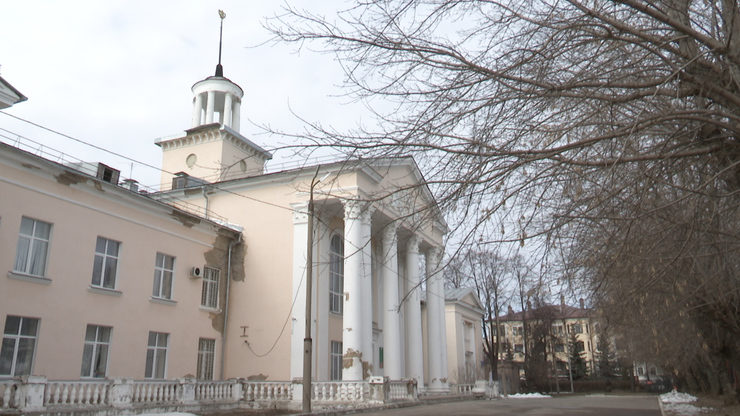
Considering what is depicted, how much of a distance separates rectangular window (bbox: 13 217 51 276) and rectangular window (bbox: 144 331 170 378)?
4.45 metres

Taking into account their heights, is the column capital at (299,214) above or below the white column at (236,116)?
below

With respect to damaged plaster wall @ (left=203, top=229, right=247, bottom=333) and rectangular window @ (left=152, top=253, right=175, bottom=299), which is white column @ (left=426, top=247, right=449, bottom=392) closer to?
damaged plaster wall @ (left=203, top=229, right=247, bottom=333)

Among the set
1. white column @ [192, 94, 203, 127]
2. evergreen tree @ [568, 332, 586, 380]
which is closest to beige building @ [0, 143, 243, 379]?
white column @ [192, 94, 203, 127]

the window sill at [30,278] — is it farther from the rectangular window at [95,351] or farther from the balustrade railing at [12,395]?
the balustrade railing at [12,395]

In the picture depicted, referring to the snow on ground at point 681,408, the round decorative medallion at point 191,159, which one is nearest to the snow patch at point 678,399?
the snow on ground at point 681,408

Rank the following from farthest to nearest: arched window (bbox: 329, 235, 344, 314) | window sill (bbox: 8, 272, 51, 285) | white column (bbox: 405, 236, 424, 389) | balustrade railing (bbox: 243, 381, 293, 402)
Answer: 1. white column (bbox: 405, 236, 424, 389)
2. arched window (bbox: 329, 235, 344, 314)
3. balustrade railing (bbox: 243, 381, 293, 402)
4. window sill (bbox: 8, 272, 51, 285)

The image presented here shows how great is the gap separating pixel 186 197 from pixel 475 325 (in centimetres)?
3006

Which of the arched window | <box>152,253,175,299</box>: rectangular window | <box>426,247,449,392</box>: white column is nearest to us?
<box>152,253,175,299</box>: rectangular window

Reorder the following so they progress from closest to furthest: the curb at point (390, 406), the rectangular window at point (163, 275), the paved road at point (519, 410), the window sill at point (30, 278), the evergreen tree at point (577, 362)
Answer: the window sill at point (30, 278) < the curb at point (390, 406) < the paved road at point (519, 410) < the rectangular window at point (163, 275) < the evergreen tree at point (577, 362)

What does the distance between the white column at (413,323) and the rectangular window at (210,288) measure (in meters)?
8.90

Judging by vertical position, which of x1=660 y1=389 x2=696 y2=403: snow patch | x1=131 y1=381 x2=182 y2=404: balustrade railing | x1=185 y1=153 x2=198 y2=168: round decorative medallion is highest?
x1=185 y1=153 x2=198 y2=168: round decorative medallion

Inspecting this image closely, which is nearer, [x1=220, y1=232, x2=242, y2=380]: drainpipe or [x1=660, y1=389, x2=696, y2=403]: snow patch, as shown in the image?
[x1=220, y1=232, x2=242, y2=380]: drainpipe

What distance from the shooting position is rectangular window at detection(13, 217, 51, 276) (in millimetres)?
14781

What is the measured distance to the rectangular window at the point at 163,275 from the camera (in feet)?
62.6
